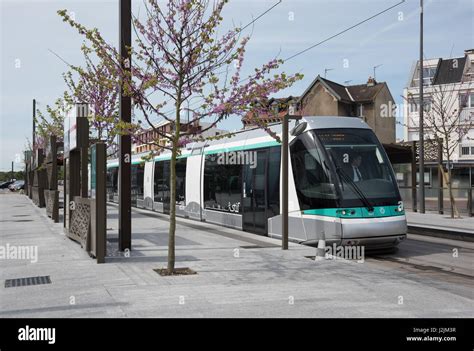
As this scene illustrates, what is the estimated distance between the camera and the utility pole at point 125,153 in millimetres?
10102

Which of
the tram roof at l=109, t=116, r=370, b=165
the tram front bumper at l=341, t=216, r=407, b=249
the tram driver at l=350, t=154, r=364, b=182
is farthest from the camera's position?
the tram roof at l=109, t=116, r=370, b=165

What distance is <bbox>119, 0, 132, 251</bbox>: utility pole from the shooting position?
33.1ft

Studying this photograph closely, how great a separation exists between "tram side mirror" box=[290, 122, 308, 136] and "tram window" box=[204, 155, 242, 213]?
311cm

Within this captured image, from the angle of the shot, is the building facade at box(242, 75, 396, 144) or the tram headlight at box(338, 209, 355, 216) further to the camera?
the building facade at box(242, 75, 396, 144)

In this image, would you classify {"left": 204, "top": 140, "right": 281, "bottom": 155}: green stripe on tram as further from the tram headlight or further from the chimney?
the chimney

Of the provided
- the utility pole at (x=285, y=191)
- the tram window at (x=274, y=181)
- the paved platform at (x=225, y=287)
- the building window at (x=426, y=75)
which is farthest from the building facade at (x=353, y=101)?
the paved platform at (x=225, y=287)

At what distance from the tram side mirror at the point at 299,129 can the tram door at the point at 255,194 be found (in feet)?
5.20

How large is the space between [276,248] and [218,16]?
5407 mm

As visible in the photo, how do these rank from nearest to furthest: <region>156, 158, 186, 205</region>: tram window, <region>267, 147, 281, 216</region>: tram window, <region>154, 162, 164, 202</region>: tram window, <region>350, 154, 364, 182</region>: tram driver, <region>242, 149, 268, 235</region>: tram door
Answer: <region>350, 154, 364, 182</region>: tram driver
<region>267, 147, 281, 216</region>: tram window
<region>242, 149, 268, 235</region>: tram door
<region>156, 158, 186, 205</region>: tram window
<region>154, 162, 164, 202</region>: tram window

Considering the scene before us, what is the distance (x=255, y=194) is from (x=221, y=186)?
96.5 inches

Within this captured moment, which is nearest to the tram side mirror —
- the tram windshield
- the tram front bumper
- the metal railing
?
the tram windshield

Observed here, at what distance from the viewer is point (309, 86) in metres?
49.8

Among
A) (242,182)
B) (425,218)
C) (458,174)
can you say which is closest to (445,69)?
(458,174)
